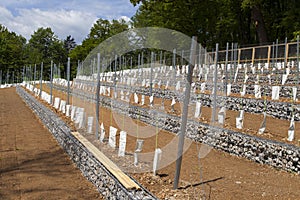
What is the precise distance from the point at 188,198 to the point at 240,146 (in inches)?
117

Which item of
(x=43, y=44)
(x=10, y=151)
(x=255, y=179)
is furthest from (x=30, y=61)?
(x=255, y=179)

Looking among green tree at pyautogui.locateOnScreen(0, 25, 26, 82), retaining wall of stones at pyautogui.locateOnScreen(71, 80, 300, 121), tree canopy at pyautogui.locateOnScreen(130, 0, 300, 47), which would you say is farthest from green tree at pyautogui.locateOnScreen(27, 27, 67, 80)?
retaining wall of stones at pyautogui.locateOnScreen(71, 80, 300, 121)

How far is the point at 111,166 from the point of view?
18.3 ft

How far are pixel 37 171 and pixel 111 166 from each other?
2.29 meters

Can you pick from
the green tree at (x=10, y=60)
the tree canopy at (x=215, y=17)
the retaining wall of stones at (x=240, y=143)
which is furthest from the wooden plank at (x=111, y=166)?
the green tree at (x=10, y=60)

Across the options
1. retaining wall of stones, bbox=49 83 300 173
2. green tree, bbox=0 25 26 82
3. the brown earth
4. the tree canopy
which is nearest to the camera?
the brown earth

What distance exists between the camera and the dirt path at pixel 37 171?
231 inches

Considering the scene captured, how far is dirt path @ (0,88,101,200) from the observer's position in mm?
5863

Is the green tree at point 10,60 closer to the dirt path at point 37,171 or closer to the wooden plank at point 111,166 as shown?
the dirt path at point 37,171

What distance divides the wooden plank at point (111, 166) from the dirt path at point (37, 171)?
56 centimetres

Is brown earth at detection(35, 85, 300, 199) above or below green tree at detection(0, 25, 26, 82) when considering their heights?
below

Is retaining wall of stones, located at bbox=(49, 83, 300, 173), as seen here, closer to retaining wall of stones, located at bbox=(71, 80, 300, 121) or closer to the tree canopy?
retaining wall of stones, located at bbox=(71, 80, 300, 121)

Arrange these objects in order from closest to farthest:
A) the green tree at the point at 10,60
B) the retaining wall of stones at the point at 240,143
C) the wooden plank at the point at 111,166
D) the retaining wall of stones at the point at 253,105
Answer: the wooden plank at the point at 111,166
the retaining wall of stones at the point at 240,143
the retaining wall of stones at the point at 253,105
the green tree at the point at 10,60

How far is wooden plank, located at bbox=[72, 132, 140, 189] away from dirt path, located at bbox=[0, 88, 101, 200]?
563 mm
